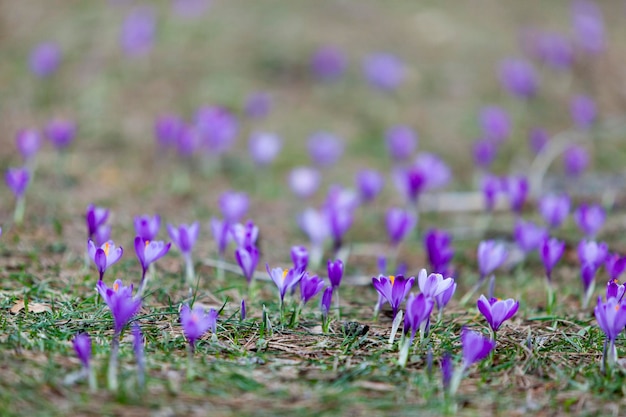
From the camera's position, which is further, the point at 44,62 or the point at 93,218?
the point at 44,62

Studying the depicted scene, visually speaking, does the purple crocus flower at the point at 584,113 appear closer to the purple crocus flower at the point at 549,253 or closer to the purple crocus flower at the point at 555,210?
the purple crocus flower at the point at 555,210

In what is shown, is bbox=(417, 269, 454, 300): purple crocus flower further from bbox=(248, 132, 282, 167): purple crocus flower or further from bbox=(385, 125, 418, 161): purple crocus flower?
bbox=(385, 125, 418, 161): purple crocus flower

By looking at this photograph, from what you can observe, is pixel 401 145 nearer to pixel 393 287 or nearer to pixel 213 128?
pixel 213 128

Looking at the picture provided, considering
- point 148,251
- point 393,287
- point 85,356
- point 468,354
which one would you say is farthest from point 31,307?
point 468,354

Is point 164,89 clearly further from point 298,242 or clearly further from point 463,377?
point 463,377

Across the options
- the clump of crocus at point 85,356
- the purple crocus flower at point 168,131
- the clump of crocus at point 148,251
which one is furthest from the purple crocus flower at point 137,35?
the clump of crocus at point 85,356
